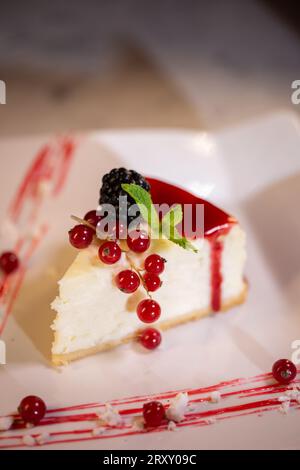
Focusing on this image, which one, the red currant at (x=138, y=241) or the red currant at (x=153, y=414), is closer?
the red currant at (x=153, y=414)

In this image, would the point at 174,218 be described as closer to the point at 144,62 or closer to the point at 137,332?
the point at 137,332

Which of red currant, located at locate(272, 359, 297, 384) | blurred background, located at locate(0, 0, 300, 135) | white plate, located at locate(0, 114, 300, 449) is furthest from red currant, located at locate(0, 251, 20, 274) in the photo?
red currant, located at locate(272, 359, 297, 384)

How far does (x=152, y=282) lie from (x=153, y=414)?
1.34 feet

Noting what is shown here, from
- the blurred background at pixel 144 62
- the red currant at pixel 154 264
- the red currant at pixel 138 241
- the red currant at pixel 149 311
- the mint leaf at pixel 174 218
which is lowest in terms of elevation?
the red currant at pixel 149 311

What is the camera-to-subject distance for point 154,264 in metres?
2.20

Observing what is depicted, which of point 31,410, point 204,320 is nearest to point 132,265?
point 204,320

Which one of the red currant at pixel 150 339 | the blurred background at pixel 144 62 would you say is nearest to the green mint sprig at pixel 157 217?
the red currant at pixel 150 339

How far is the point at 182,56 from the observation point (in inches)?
150

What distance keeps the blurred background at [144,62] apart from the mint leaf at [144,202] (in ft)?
3.83

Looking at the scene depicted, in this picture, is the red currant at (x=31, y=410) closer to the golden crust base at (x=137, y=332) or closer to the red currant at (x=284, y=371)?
the golden crust base at (x=137, y=332)

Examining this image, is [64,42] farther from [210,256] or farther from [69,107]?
[210,256]

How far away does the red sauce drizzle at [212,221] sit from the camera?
7.79 ft

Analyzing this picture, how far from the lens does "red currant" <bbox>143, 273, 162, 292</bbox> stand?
2.21 metres
